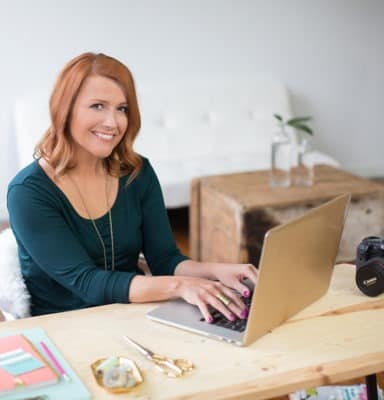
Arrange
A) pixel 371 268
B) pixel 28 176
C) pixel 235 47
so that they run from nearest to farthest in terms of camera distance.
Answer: pixel 371 268 → pixel 28 176 → pixel 235 47

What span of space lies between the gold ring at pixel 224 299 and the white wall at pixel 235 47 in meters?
2.85

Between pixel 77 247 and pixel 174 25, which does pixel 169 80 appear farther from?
pixel 77 247

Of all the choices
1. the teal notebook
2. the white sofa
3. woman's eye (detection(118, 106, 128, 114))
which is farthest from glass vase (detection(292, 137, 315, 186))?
the teal notebook

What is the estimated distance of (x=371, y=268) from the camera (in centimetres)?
152

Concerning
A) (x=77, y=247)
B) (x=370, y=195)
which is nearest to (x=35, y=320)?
(x=77, y=247)

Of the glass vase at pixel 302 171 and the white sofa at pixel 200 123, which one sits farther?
the white sofa at pixel 200 123

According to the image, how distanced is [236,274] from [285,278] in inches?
10.5

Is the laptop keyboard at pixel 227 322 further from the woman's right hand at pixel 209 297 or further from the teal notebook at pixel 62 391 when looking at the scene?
the teal notebook at pixel 62 391

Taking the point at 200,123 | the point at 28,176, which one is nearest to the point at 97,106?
the point at 28,176

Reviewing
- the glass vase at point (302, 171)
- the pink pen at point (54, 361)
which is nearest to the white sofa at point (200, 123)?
the glass vase at point (302, 171)

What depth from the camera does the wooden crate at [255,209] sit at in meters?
2.98

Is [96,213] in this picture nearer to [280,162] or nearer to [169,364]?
[169,364]

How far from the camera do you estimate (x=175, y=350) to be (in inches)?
49.9

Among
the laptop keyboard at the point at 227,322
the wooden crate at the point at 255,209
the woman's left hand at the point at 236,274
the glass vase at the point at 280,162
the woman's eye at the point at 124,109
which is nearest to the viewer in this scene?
the laptop keyboard at the point at 227,322
